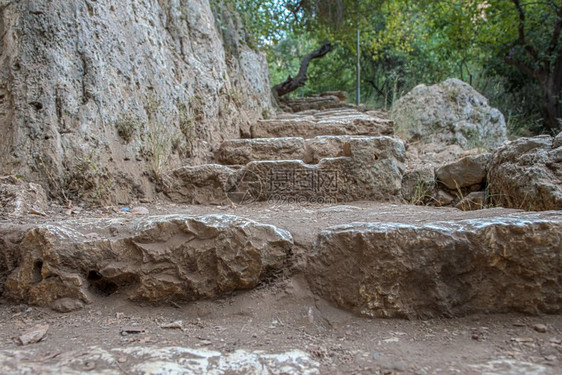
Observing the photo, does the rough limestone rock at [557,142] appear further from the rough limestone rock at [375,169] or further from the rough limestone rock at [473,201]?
the rough limestone rock at [375,169]

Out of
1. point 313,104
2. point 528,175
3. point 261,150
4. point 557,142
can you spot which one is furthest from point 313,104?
point 528,175

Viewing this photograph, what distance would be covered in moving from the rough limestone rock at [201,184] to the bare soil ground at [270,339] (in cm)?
112

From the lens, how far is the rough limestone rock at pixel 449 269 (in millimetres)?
1252

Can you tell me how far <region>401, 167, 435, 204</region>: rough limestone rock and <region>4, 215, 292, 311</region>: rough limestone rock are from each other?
148 cm

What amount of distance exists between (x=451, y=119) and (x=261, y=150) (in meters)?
2.63

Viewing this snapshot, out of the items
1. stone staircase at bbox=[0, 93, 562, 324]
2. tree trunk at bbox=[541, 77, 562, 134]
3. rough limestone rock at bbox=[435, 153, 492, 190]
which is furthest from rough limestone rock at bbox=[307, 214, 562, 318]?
tree trunk at bbox=[541, 77, 562, 134]

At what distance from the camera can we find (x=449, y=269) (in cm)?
130

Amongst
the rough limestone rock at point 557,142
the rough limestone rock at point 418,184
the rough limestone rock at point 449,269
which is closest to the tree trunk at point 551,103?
the rough limestone rock at point 418,184

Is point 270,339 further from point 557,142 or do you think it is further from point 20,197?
point 557,142

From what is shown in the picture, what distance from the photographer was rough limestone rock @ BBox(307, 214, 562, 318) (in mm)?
1252

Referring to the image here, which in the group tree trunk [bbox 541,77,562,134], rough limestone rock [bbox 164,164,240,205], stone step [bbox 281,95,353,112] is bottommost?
rough limestone rock [bbox 164,164,240,205]

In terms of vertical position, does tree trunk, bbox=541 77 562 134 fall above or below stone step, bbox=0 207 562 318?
above

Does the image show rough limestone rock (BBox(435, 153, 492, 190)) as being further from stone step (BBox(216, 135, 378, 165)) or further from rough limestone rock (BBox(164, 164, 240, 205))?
rough limestone rock (BBox(164, 164, 240, 205))

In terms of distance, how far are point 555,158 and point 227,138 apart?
2.54m
